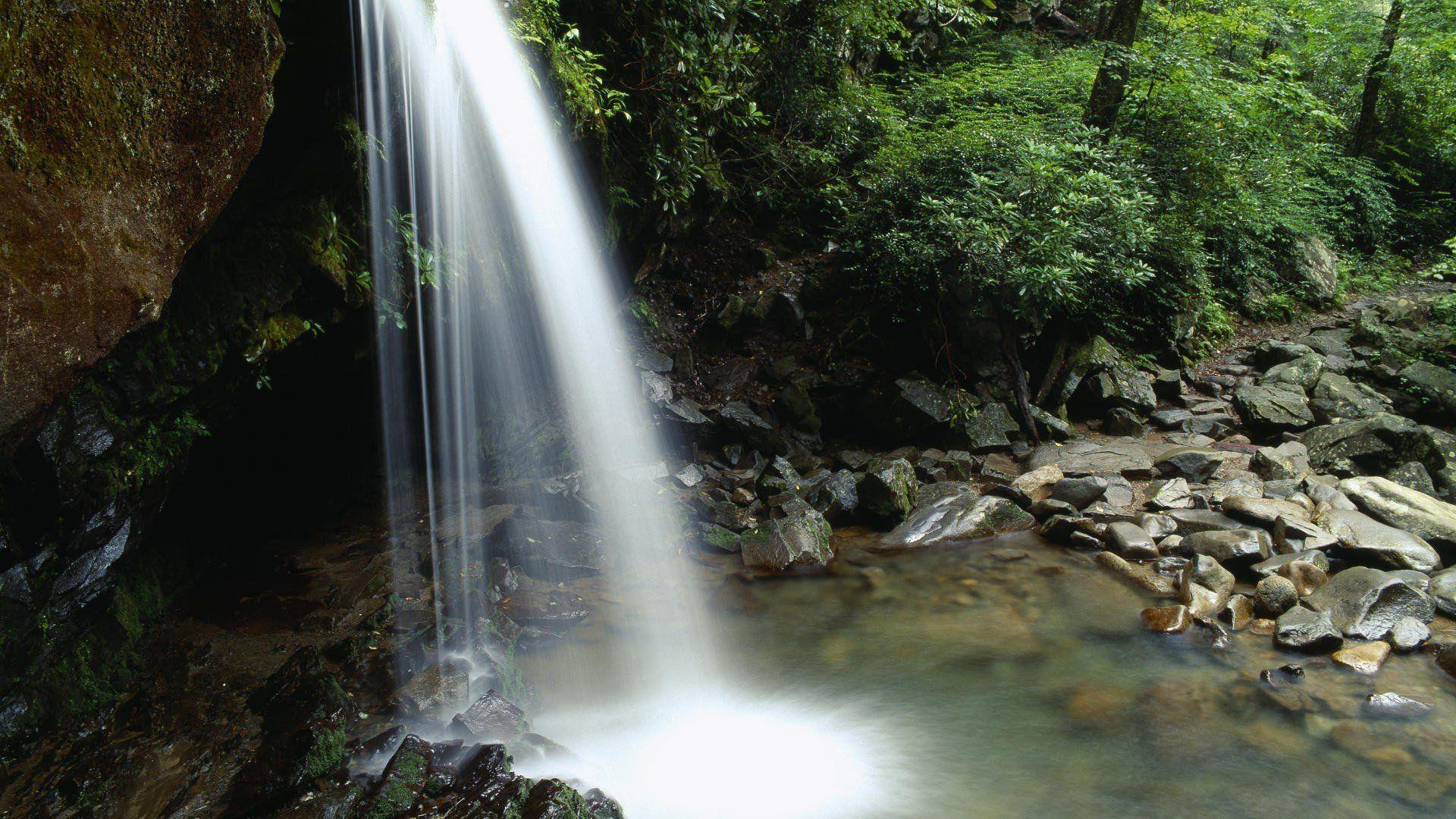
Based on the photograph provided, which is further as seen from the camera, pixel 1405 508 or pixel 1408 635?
pixel 1405 508

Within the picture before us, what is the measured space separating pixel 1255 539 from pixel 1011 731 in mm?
3472

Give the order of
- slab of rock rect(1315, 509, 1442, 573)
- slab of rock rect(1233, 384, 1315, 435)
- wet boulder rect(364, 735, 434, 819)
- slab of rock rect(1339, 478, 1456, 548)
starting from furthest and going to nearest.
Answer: slab of rock rect(1233, 384, 1315, 435) < slab of rock rect(1339, 478, 1456, 548) < slab of rock rect(1315, 509, 1442, 573) < wet boulder rect(364, 735, 434, 819)

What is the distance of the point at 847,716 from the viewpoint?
14.8 feet

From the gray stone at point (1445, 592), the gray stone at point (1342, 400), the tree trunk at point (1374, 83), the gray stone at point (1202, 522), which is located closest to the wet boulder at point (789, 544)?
the gray stone at point (1202, 522)

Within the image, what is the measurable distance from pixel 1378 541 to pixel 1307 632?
1.81 metres

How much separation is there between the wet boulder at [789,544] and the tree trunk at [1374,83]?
62.9ft

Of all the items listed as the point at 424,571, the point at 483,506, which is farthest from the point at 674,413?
the point at 424,571

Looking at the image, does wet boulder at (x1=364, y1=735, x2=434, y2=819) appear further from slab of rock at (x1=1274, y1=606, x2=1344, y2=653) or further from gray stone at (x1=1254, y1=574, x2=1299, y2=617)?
gray stone at (x1=1254, y1=574, x2=1299, y2=617)

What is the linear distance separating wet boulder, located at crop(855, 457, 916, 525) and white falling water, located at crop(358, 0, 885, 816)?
2.17 meters

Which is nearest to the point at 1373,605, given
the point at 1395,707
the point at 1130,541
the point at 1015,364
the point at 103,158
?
the point at 1395,707

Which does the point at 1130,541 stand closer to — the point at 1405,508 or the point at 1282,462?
the point at 1405,508

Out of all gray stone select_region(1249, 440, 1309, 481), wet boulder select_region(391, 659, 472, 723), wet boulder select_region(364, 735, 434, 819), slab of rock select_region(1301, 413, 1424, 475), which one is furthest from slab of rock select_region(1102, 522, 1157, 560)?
wet boulder select_region(364, 735, 434, 819)

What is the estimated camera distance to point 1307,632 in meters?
4.82

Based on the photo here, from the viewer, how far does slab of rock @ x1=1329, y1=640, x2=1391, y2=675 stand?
4.54 m
